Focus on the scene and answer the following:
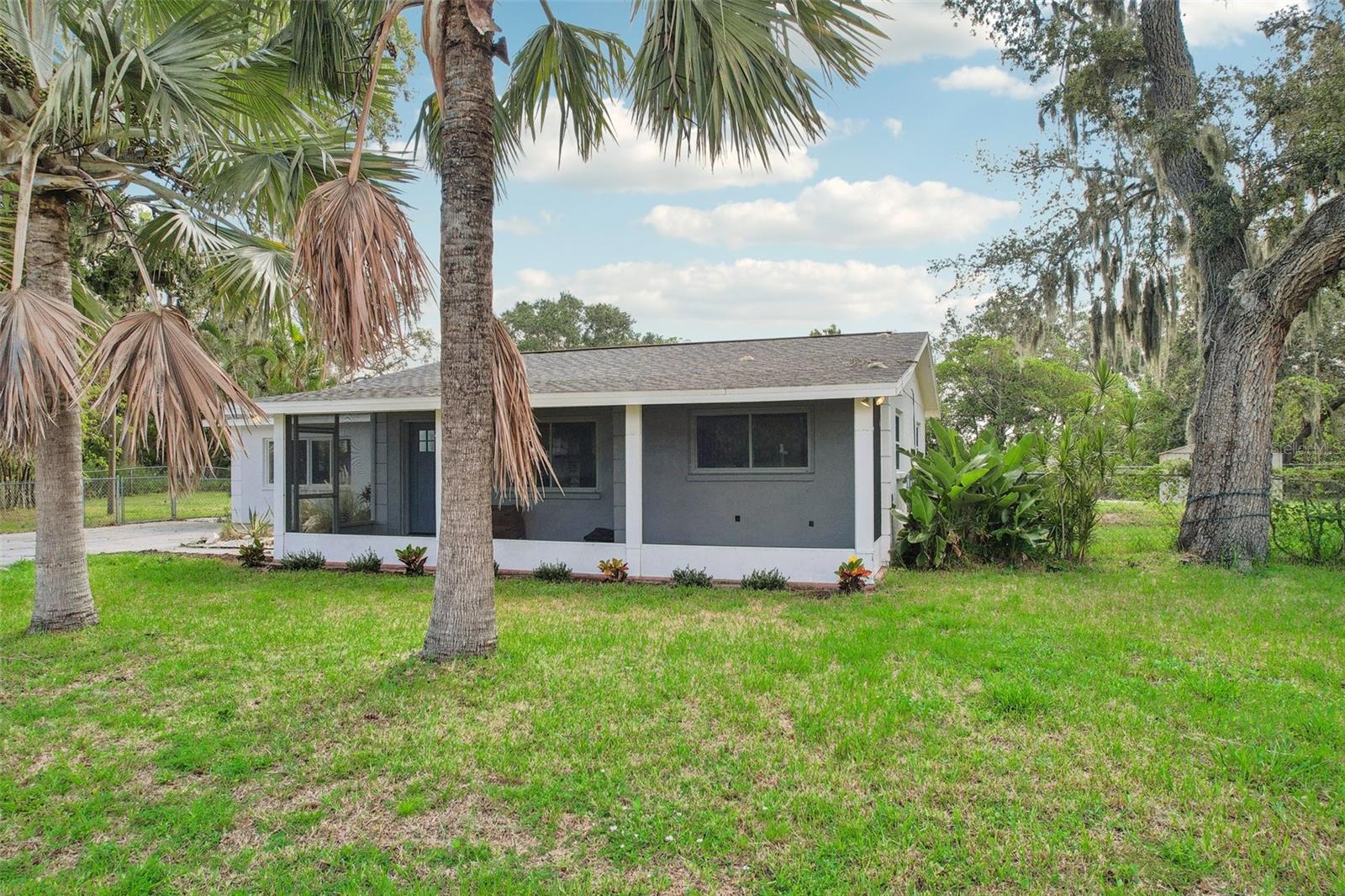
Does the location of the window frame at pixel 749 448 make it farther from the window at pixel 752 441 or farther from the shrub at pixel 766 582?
the shrub at pixel 766 582

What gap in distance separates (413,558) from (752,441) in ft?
16.5

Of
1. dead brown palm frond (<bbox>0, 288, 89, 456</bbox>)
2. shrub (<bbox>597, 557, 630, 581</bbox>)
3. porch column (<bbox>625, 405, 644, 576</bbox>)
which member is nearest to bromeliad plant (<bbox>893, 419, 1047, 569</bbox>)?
porch column (<bbox>625, 405, 644, 576</bbox>)

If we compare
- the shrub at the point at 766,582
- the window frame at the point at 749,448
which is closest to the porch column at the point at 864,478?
the shrub at the point at 766,582

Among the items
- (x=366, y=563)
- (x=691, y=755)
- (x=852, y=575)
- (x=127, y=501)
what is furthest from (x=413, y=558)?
(x=127, y=501)

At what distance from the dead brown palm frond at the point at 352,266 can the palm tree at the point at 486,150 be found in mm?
13

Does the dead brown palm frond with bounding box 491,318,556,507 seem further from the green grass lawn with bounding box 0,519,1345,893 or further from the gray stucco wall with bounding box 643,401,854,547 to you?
the gray stucco wall with bounding box 643,401,854,547

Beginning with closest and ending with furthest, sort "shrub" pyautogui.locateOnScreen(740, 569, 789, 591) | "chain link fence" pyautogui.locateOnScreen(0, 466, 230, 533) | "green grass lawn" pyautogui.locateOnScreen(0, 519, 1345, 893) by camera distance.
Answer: "green grass lawn" pyautogui.locateOnScreen(0, 519, 1345, 893), "shrub" pyautogui.locateOnScreen(740, 569, 789, 591), "chain link fence" pyautogui.locateOnScreen(0, 466, 230, 533)

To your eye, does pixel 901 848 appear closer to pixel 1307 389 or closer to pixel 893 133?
pixel 893 133

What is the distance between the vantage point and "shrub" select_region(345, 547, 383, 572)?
1058 cm

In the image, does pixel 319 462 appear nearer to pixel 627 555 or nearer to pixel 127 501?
pixel 627 555

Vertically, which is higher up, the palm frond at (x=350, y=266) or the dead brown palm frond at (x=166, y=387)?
the palm frond at (x=350, y=266)

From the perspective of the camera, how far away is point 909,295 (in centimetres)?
2609

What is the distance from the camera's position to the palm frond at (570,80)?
6676 millimetres

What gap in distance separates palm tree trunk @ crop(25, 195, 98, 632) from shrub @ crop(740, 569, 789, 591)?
6.69 m
